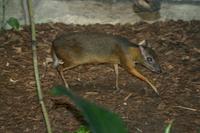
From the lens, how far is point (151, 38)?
6.08m

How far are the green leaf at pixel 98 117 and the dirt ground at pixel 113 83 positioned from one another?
2.30 metres

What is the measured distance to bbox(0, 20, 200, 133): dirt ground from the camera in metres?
4.40

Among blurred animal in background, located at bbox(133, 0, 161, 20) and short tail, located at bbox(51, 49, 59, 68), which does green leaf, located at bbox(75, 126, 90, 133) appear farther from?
blurred animal in background, located at bbox(133, 0, 161, 20)

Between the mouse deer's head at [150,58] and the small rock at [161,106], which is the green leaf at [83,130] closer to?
the small rock at [161,106]

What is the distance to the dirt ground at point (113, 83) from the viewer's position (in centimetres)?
440

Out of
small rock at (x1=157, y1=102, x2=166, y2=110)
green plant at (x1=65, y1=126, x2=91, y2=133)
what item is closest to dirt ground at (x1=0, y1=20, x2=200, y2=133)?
small rock at (x1=157, y1=102, x2=166, y2=110)

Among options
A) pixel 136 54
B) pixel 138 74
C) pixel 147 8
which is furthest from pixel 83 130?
pixel 147 8

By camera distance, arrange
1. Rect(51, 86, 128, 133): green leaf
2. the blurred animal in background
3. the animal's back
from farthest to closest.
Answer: the blurred animal in background < the animal's back < Rect(51, 86, 128, 133): green leaf

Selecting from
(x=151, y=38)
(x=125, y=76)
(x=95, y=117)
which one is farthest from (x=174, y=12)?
(x=95, y=117)

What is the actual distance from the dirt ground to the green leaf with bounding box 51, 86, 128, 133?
230 centimetres

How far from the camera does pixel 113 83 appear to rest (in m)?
5.14

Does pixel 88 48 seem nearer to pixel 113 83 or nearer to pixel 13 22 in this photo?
pixel 113 83

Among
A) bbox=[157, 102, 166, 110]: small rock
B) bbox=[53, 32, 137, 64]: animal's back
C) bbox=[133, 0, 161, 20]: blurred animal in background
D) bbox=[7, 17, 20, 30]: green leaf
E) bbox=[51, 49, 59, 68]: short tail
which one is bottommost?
bbox=[157, 102, 166, 110]: small rock

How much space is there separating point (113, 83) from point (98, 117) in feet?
12.0
